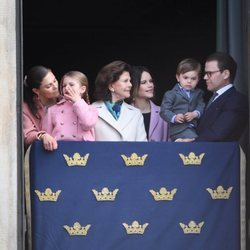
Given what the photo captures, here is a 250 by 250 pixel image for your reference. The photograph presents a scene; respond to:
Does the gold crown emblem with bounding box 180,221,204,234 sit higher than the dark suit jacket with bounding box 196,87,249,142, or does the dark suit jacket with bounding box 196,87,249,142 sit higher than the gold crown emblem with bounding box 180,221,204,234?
the dark suit jacket with bounding box 196,87,249,142

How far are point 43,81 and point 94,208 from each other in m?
1.17

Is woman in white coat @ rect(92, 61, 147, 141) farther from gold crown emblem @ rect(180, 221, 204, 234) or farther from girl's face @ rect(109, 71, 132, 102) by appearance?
gold crown emblem @ rect(180, 221, 204, 234)

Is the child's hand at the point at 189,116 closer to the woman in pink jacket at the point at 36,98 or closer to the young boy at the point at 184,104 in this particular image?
the young boy at the point at 184,104

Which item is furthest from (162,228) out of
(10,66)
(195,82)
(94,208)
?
(10,66)

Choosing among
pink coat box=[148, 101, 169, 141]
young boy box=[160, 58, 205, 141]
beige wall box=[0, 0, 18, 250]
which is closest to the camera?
beige wall box=[0, 0, 18, 250]

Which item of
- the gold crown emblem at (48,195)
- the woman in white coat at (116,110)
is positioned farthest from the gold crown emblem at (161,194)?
the gold crown emblem at (48,195)

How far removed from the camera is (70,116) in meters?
8.44

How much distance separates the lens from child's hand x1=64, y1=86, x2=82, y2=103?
27.5 feet

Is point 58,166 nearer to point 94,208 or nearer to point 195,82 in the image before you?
point 94,208

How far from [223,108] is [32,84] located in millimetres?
1641

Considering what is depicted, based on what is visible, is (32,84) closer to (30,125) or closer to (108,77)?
(30,125)

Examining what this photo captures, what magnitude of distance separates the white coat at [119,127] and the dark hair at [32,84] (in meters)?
0.52

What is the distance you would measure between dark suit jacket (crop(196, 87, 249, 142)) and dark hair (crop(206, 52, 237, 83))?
0.58 ft

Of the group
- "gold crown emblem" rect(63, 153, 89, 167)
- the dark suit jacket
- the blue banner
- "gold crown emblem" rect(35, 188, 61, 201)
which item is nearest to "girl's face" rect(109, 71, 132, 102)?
the blue banner
